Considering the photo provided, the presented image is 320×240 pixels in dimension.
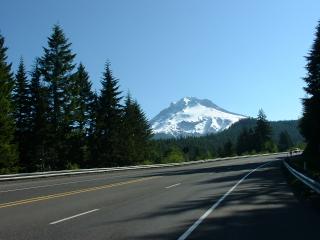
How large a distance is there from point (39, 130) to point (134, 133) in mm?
26438

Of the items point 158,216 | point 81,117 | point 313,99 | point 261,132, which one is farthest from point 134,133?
point 261,132

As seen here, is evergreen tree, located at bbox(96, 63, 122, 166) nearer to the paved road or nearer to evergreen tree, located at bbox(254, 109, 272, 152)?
the paved road

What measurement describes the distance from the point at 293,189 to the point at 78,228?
1336cm

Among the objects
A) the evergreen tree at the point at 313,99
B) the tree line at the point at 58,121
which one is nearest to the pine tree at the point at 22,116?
the tree line at the point at 58,121

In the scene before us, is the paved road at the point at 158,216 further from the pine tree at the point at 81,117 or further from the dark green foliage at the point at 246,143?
the dark green foliage at the point at 246,143

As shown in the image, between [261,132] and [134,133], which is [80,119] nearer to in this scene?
[134,133]

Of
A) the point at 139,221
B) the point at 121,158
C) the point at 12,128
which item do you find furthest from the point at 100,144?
the point at 139,221

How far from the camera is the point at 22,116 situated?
63.1 meters

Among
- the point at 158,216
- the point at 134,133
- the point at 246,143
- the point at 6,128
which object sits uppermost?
the point at 246,143

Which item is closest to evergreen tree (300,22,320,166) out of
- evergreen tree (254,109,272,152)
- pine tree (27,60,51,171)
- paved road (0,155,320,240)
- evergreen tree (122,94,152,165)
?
evergreen tree (122,94,152,165)

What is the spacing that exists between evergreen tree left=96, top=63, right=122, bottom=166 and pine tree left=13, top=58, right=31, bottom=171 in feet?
37.0

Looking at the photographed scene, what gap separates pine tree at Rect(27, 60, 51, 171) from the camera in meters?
59.6

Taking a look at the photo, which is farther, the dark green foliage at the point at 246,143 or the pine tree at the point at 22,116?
the dark green foliage at the point at 246,143

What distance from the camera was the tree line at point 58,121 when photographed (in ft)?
194
